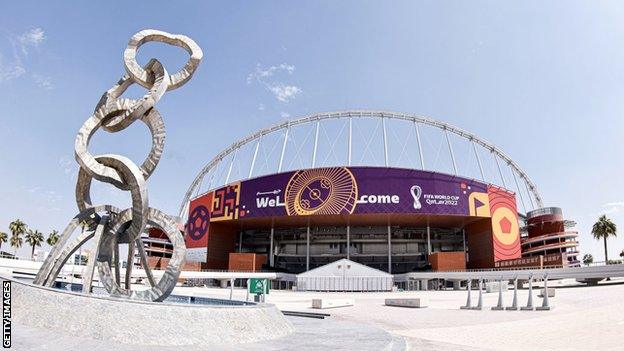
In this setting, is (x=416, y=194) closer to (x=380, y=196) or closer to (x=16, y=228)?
(x=380, y=196)

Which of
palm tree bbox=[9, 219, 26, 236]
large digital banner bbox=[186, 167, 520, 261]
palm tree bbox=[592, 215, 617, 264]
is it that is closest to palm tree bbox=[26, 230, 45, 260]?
palm tree bbox=[9, 219, 26, 236]

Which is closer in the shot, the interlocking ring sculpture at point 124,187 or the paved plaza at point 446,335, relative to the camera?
the paved plaza at point 446,335

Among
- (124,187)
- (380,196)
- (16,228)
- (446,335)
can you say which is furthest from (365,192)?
(16,228)

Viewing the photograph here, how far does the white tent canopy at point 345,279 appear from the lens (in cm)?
6259

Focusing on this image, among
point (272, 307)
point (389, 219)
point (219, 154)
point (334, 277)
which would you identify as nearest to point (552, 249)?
point (389, 219)

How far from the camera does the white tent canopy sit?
6259cm

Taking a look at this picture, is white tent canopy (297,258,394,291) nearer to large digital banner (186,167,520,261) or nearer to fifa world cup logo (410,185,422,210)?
large digital banner (186,167,520,261)

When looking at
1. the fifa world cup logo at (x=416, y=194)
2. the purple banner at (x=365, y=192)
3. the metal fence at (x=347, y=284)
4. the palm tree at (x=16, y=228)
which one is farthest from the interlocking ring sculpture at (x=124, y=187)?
the palm tree at (x=16, y=228)

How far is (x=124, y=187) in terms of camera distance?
16453 millimetres

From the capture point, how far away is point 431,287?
73000 mm

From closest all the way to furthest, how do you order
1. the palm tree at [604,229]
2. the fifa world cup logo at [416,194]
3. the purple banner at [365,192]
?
the fifa world cup logo at [416,194], the purple banner at [365,192], the palm tree at [604,229]

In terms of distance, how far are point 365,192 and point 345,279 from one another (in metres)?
15.7

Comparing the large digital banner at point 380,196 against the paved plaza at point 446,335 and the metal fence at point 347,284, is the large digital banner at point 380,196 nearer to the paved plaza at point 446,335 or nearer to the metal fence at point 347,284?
the metal fence at point 347,284

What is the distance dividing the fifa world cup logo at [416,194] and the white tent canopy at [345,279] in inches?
531
